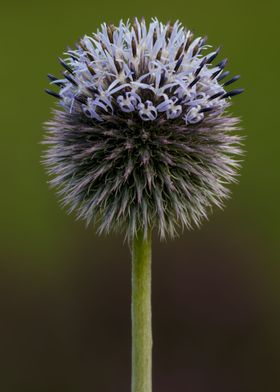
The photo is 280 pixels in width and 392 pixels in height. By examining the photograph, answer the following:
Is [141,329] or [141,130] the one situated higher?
[141,130]

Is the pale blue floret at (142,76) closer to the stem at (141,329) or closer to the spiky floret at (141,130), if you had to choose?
the spiky floret at (141,130)

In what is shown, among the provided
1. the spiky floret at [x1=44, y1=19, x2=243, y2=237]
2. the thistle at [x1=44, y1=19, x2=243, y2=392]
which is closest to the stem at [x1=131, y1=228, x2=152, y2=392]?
the thistle at [x1=44, y1=19, x2=243, y2=392]

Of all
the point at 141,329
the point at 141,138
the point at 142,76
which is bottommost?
the point at 141,329

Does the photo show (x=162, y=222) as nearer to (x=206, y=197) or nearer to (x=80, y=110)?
(x=206, y=197)

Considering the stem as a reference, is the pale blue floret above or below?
above

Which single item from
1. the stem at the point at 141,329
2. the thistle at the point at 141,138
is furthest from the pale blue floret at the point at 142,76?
the stem at the point at 141,329

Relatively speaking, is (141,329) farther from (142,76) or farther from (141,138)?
(142,76)

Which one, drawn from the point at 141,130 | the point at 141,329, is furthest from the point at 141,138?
the point at 141,329

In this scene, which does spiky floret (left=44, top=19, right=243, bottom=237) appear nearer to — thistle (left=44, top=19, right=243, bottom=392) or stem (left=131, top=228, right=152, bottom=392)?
thistle (left=44, top=19, right=243, bottom=392)

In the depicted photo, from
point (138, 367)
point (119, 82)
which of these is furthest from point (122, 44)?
point (138, 367)

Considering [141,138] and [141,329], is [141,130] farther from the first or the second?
[141,329]
